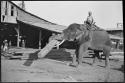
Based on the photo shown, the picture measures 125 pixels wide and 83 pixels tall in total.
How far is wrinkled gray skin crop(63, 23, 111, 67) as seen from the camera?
11008 millimetres

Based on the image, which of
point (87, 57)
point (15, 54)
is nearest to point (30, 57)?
point (15, 54)

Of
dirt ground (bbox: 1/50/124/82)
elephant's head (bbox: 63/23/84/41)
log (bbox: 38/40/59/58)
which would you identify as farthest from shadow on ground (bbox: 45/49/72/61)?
log (bbox: 38/40/59/58)

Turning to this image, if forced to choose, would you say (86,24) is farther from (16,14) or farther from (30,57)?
(16,14)

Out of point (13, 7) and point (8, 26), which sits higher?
point (13, 7)

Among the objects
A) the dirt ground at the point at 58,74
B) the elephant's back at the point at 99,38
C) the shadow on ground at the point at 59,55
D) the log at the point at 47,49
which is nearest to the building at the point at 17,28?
the shadow on ground at the point at 59,55

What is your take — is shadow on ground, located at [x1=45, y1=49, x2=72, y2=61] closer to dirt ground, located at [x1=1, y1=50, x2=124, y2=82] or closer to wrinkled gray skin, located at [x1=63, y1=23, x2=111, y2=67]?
dirt ground, located at [x1=1, y1=50, x2=124, y2=82]

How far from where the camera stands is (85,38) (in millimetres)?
11070

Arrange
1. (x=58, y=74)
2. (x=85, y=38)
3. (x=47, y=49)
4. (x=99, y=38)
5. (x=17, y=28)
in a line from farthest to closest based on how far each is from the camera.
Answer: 1. (x=17, y=28)
2. (x=99, y=38)
3. (x=85, y=38)
4. (x=47, y=49)
5. (x=58, y=74)

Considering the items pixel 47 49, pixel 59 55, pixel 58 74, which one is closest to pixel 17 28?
pixel 59 55

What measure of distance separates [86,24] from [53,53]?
4510 millimetres

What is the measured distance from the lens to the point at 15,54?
604 inches

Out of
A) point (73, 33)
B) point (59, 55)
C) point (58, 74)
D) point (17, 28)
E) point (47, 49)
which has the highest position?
point (17, 28)

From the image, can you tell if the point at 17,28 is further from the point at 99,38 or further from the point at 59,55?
the point at 99,38

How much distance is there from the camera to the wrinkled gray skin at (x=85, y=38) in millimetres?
11008
